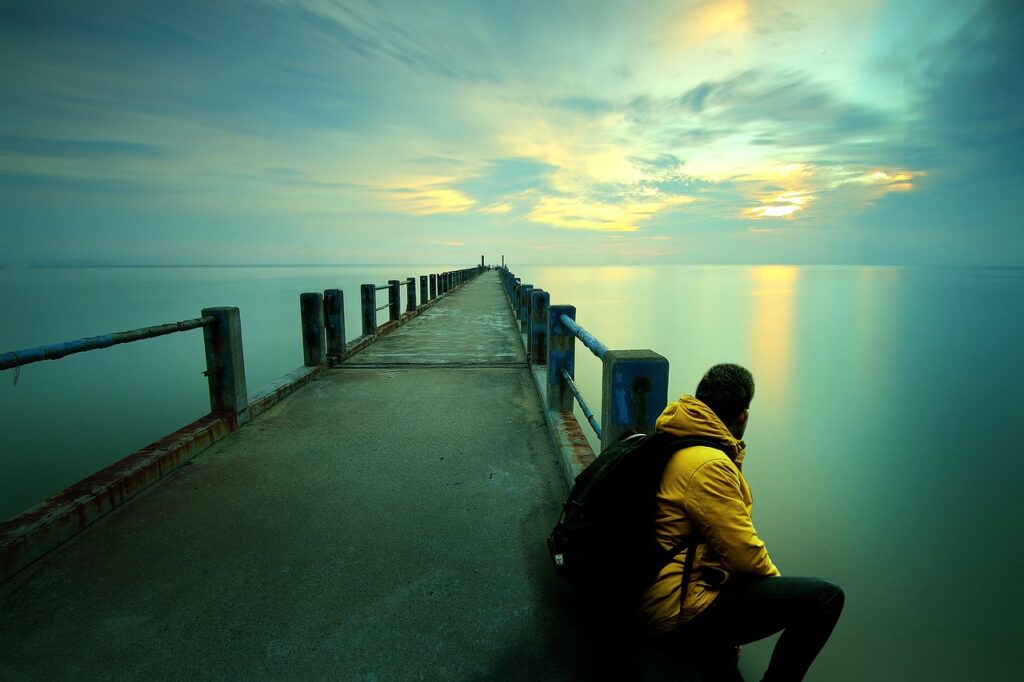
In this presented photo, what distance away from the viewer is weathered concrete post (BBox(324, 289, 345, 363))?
7.20 meters

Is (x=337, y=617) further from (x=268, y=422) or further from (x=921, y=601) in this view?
(x=921, y=601)

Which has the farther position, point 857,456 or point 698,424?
point 857,456

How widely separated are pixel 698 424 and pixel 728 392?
210 millimetres

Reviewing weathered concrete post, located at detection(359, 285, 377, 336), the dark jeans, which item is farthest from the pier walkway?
weathered concrete post, located at detection(359, 285, 377, 336)

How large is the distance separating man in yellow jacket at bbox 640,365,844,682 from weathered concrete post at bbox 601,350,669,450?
74 centimetres

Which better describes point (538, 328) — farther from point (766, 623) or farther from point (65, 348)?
point (766, 623)

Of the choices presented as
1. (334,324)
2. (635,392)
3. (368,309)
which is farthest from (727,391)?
(368,309)

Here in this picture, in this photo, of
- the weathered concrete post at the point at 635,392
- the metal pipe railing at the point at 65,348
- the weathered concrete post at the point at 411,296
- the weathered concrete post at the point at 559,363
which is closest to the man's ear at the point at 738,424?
the weathered concrete post at the point at 635,392

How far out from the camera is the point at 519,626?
213 centimetres

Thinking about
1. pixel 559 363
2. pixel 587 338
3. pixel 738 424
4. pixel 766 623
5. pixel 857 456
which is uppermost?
pixel 587 338

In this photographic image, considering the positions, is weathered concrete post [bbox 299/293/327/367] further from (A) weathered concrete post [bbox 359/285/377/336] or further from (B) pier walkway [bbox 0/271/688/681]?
(A) weathered concrete post [bbox 359/285/377/336]

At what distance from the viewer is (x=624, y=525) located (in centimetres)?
183

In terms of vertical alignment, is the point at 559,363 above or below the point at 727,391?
below

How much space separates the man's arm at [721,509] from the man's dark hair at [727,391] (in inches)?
10.4
